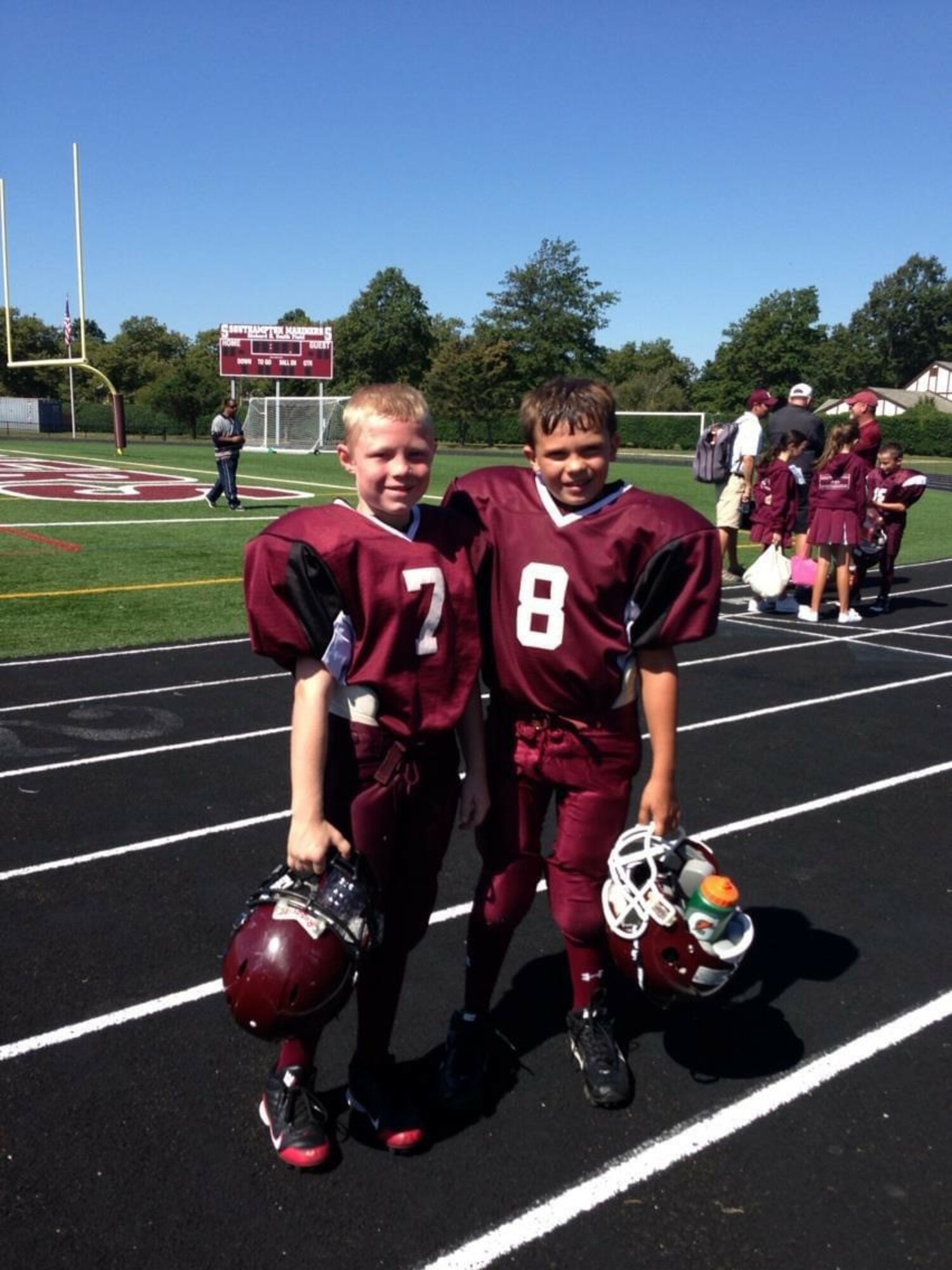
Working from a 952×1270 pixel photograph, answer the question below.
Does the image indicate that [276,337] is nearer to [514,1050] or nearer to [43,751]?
[43,751]

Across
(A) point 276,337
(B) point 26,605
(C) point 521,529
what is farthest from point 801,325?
(C) point 521,529

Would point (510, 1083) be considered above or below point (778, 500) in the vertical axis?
below

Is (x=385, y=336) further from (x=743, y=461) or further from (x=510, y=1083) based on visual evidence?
(x=510, y=1083)

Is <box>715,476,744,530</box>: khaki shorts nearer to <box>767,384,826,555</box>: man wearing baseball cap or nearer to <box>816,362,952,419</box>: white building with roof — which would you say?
<box>767,384,826,555</box>: man wearing baseball cap

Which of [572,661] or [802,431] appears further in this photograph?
[802,431]

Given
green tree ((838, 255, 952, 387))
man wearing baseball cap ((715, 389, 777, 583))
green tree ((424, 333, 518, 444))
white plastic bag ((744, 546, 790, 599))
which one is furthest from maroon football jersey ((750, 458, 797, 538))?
green tree ((838, 255, 952, 387))

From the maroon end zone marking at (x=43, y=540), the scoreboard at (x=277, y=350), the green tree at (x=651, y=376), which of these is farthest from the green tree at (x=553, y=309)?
the maroon end zone marking at (x=43, y=540)

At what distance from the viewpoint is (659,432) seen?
58.1 meters

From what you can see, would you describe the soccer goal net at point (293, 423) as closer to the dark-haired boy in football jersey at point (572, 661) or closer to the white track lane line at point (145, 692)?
the white track lane line at point (145, 692)

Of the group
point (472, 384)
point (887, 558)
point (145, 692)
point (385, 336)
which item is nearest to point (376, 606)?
point (145, 692)

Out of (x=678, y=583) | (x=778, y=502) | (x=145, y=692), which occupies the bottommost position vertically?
(x=145, y=692)

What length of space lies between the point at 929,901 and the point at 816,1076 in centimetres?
142

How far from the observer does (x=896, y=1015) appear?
11.3 feet

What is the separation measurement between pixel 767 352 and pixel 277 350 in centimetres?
4823
